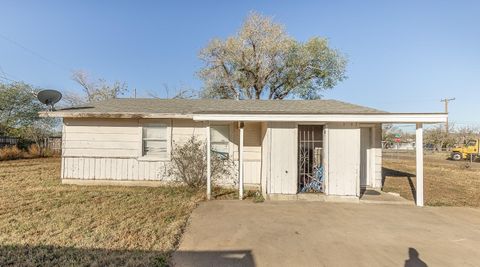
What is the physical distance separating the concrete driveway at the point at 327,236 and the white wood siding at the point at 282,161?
1.90 feet

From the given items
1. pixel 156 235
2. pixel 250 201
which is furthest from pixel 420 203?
pixel 156 235

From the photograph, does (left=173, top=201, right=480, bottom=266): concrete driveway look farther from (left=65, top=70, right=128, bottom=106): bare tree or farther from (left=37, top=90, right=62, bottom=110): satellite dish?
(left=65, top=70, right=128, bottom=106): bare tree

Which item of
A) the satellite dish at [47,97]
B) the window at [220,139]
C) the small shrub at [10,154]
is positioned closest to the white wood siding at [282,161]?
the window at [220,139]

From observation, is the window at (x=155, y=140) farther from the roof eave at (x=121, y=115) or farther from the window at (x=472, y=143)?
the window at (x=472, y=143)

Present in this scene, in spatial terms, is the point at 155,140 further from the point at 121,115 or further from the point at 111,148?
the point at 111,148

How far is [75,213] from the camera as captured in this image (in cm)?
555

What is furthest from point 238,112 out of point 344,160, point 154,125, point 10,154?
point 10,154

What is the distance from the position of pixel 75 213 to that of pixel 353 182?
22.6 feet

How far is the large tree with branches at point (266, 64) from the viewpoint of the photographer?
21.0 metres

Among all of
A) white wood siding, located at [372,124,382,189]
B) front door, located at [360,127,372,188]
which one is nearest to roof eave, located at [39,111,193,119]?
front door, located at [360,127,372,188]

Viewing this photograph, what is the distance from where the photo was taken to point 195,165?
318 inches

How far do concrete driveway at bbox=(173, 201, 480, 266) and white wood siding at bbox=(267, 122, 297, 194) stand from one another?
58cm

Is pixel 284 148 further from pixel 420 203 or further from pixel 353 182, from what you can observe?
pixel 420 203

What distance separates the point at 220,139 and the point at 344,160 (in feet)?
13.3
